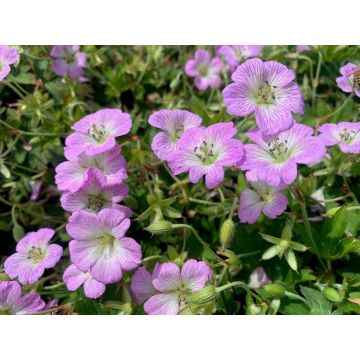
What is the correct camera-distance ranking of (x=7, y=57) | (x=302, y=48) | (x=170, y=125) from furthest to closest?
1. (x=302, y=48)
2. (x=7, y=57)
3. (x=170, y=125)

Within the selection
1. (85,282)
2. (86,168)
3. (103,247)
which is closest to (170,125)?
(86,168)

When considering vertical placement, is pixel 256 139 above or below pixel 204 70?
above

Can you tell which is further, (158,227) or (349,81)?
(349,81)

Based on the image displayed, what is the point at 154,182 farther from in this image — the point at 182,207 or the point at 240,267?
the point at 240,267

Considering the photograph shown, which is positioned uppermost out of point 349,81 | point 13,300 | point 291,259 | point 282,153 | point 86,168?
point 349,81

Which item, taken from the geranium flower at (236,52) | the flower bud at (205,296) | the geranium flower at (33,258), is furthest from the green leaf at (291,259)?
the geranium flower at (236,52)

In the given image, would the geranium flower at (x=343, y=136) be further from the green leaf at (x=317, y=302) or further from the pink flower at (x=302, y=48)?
the pink flower at (x=302, y=48)

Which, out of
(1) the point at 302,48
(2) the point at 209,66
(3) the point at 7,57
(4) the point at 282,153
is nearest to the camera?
(4) the point at 282,153

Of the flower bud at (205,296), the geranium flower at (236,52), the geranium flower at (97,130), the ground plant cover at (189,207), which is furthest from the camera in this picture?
the geranium flower at (236,52)

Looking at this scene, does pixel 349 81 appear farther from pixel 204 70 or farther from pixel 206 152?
pixel 204 70
